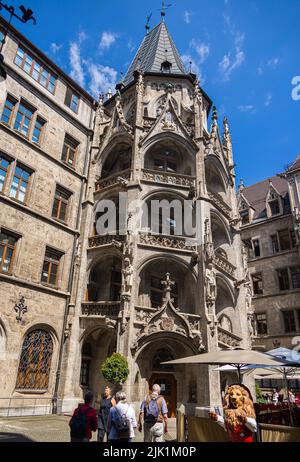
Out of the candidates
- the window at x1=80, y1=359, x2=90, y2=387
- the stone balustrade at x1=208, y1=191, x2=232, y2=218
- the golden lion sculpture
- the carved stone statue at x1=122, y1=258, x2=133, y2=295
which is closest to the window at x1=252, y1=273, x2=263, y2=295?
the stone balustrade at x1=208, y1=191, x2=232, y2=218

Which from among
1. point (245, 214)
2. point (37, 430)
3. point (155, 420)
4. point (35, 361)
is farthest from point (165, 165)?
point (155, 420)

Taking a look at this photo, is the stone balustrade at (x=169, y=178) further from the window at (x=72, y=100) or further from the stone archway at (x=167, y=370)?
the stone archway at (x=167, y=370)

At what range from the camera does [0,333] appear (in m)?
15.0

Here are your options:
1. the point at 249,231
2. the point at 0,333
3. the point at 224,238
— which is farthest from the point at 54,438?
the point at 249,231

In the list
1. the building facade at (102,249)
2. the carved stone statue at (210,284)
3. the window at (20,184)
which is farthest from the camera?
the carved stone statue at (210,284)

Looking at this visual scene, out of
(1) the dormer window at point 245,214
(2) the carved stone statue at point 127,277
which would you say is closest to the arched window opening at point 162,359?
(2) the carved stone statue at point 127,277

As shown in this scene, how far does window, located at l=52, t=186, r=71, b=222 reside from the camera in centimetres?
Result: 1975

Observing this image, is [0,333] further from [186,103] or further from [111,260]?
[186,103]

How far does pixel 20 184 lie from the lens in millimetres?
17938

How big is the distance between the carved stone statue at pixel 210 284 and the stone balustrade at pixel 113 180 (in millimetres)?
7420

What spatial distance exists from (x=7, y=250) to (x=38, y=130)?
8.00 m

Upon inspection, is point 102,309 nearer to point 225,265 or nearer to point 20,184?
point 20,184

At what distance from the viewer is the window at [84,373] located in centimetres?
1816

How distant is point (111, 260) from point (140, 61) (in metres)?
23.2
